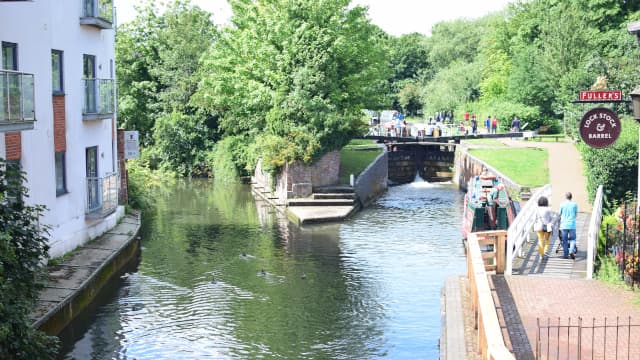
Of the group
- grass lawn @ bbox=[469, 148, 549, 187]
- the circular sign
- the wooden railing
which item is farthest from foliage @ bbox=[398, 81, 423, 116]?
the wooden railing

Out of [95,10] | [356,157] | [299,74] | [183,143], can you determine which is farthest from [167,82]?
[95,10]

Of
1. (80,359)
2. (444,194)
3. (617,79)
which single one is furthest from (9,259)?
(444,194)

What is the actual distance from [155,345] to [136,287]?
5.00 m

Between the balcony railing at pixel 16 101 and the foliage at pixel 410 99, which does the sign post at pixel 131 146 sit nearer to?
the balcony railing at pixel 16 101

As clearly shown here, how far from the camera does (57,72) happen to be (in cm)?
2319

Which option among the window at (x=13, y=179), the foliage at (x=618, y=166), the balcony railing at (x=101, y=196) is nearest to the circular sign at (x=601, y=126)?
the foliage at (x=618, y=166)

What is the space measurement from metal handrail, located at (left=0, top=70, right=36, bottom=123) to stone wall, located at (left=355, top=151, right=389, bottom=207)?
21.9 m

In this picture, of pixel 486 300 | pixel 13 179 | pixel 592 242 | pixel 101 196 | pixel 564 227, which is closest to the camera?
pixel 486 300

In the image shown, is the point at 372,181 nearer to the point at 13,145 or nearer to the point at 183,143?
the point at 183,143

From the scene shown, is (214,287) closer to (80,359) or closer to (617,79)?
(80,359)

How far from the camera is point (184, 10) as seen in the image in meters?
58.8

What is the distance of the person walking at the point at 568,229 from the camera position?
1881 cm

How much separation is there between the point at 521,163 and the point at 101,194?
2341 centimetres

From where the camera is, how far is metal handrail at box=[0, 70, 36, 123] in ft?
53.2
